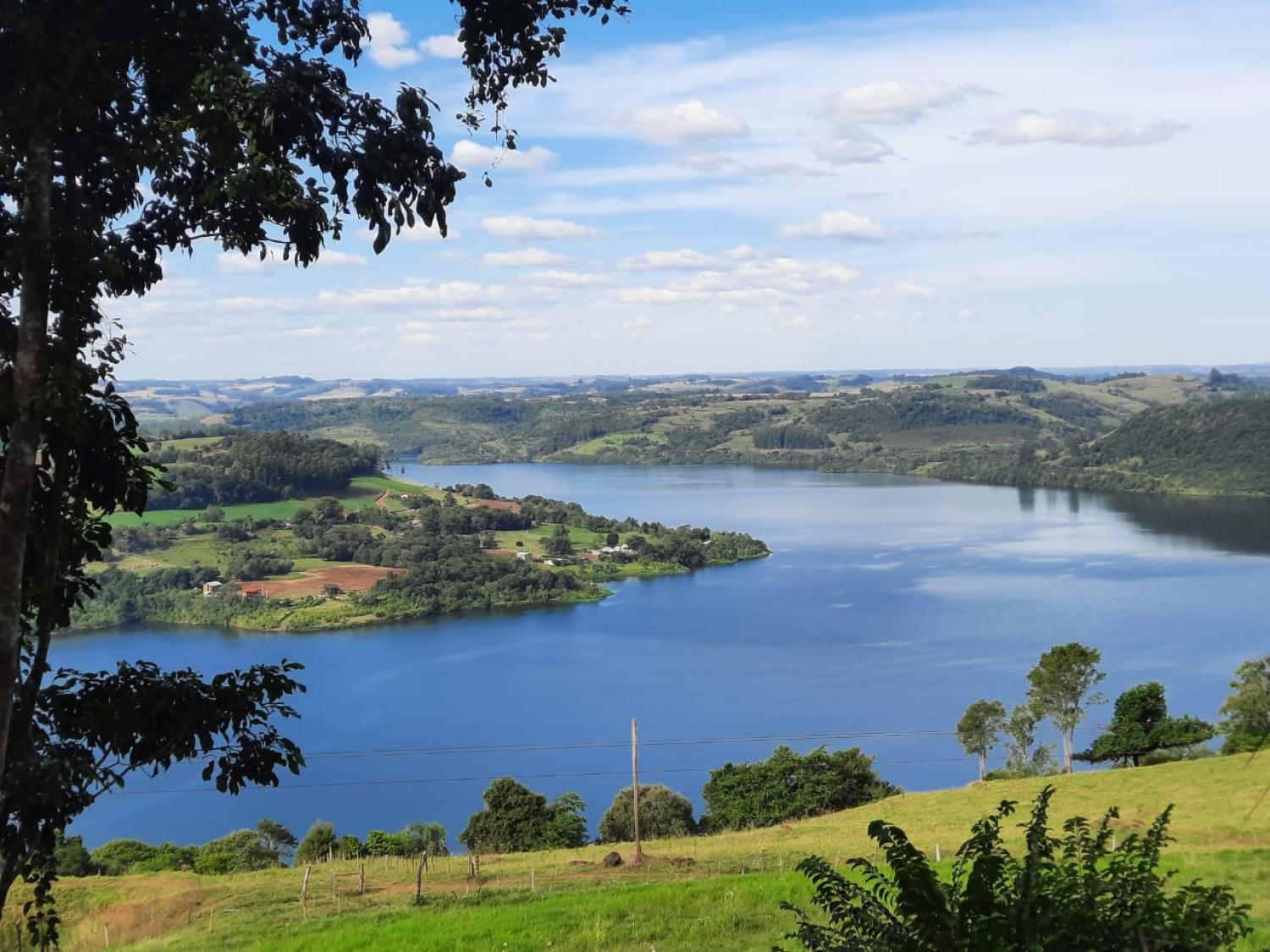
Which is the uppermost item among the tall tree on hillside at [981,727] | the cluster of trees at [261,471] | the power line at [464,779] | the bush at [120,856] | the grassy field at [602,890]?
the cluster of trees at [261,471]

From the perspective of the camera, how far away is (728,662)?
2285 inches

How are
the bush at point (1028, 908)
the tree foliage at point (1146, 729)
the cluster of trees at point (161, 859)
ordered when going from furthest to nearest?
the tree foliage at point (1146, 729) < the cluster of trees at point (161, 859) < the bush at point (1028, 908)

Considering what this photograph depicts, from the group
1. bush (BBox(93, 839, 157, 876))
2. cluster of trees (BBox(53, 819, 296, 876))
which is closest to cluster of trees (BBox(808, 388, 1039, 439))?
cluster of trees (BBox(53, 819, 296, 876))

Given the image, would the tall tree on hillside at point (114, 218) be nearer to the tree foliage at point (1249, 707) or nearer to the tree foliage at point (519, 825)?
the tree foliage at point (519, 825)

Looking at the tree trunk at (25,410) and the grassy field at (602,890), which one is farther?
the grassy field at (602,890)

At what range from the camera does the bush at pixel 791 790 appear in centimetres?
2962

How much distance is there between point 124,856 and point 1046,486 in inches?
4821

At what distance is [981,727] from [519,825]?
16889mm

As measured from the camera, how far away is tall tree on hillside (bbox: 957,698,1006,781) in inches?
1447

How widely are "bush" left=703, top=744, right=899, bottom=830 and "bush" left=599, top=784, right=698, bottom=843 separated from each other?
1.38 metres

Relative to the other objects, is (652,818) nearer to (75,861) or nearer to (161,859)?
(161,859)

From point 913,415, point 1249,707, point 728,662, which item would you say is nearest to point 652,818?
point 1249,707

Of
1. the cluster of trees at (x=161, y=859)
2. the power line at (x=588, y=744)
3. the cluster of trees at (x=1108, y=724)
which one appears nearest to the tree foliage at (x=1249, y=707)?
the cluster of trees at (x=1108, y=724)

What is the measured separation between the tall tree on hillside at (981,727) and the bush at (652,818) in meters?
12.1
